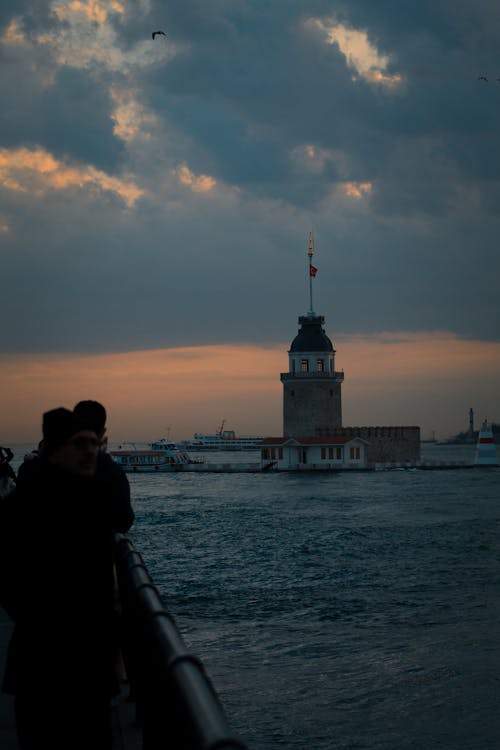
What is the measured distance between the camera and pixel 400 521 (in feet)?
127

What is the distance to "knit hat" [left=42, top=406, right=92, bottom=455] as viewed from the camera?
3289 mm

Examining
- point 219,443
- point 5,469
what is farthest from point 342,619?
point 219,443

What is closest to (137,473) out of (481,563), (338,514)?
(338,514)

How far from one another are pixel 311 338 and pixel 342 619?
62.4 meters

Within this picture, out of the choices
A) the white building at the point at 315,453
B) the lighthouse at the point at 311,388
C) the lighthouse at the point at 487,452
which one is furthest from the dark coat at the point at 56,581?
the lighthouse at the point at 487,452

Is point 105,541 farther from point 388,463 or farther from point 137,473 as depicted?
point 137,473

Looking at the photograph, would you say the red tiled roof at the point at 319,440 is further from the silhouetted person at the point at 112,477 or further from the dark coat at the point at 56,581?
the dark coat at the point at 56,581

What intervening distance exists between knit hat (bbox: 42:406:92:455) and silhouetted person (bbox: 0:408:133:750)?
0.03 m

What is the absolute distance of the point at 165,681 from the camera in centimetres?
282

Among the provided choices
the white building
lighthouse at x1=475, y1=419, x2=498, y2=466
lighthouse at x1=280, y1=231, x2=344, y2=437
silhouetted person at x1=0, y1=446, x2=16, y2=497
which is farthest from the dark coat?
lighthouse at x1=475, y1=419, x2=498, y2=466

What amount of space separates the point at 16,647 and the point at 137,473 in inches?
3512

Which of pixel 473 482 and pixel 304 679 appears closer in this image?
pixel 304 679

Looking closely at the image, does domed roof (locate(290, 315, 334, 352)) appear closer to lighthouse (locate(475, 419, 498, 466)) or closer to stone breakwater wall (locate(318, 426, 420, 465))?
stone breakwater wall (locate(318, 426, 420, 465))

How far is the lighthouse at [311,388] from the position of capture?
7712cm
